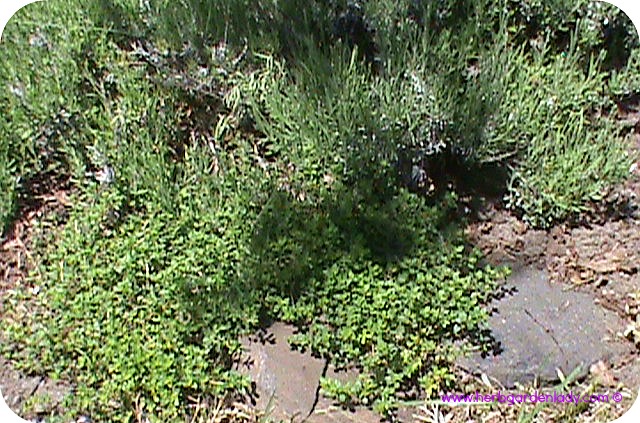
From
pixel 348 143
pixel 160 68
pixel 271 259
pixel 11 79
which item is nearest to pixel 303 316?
pixel 271 259

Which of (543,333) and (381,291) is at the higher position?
(381,291)

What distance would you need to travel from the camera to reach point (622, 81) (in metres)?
4.22

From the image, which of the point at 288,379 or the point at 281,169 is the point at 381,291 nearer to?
the point at 288,379

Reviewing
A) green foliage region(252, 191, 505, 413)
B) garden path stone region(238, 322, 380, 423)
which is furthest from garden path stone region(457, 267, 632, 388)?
garden path stone region(238, 322, 380, 423)

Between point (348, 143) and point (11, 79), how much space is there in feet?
5.76

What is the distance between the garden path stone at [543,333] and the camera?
3320mm

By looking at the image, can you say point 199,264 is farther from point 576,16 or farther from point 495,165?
point 576,16

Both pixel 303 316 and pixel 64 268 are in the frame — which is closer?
pixel 303 316

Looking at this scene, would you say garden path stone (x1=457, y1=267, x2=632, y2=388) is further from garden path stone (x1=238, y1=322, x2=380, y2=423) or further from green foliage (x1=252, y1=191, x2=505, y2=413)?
garden path stone (x1=238, y1=322, x2=380, y2=423)

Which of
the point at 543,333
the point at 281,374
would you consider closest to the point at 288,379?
the point at 281,374

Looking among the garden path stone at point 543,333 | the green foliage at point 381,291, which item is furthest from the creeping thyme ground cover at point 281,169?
the garden path stone at point 543,333

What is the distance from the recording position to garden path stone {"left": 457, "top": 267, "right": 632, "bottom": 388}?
3.32 meters

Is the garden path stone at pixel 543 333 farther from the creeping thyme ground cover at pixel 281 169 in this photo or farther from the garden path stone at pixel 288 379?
the garden path stone at pixel 288 379

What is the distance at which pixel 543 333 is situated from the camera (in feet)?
11.2
